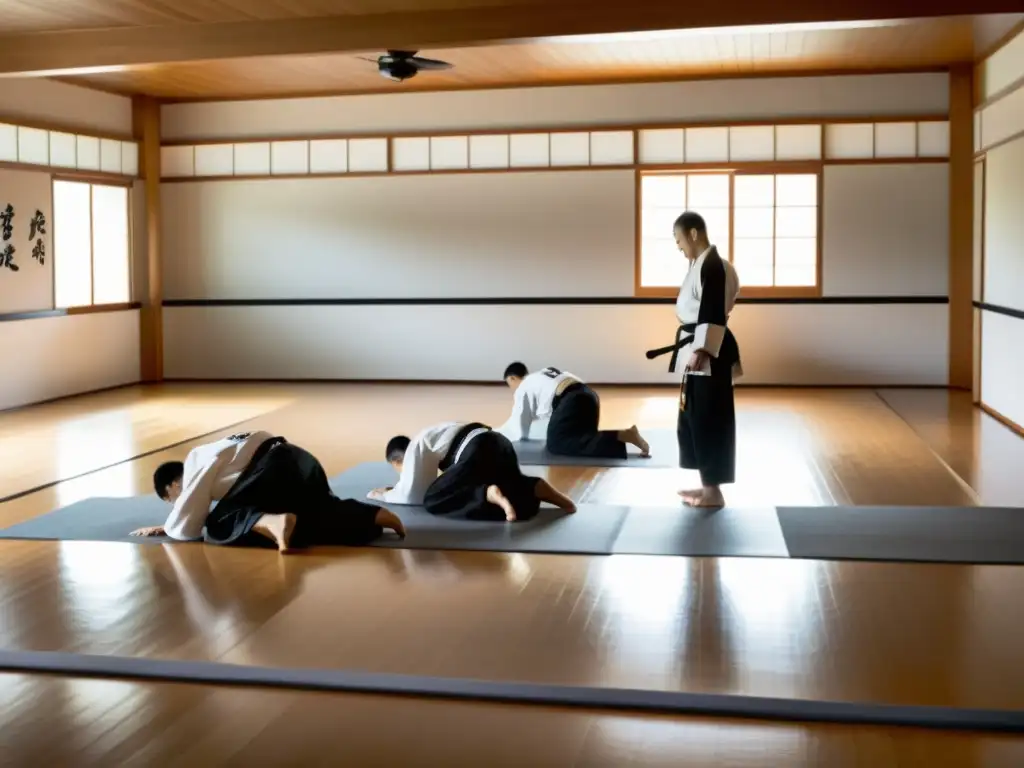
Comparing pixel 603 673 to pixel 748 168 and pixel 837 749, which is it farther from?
pixel 748 168

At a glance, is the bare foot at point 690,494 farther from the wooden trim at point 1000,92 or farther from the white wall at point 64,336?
the white wall at point 64,336

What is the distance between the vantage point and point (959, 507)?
5.04m

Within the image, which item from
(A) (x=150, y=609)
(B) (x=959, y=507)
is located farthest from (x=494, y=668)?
(B) (x=959, y=507)

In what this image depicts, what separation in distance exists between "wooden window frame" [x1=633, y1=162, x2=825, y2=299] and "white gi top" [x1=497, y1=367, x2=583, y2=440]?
11.4 ft

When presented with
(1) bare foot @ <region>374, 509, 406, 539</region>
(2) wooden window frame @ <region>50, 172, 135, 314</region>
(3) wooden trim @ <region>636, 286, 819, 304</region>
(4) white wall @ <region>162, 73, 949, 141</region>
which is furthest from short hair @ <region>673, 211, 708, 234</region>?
(2) wooden window frame @ <region>50, 172, 135, 314</region>

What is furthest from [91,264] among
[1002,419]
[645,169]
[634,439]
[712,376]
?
[1002,419]

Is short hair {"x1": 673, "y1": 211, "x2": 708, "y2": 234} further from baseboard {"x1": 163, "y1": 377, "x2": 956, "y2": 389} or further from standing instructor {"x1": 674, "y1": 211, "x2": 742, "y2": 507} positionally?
baseboard {"x1": 163, "y1": 377, "x2": 956, "y2": 389}

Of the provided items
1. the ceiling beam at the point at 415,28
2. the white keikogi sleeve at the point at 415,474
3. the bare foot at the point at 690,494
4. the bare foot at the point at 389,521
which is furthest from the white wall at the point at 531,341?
the bare foot at the point at 389,521

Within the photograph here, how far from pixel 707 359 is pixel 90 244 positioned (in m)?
6.56

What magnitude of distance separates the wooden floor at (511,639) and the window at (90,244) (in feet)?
13.9

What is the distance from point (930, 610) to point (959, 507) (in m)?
1.64

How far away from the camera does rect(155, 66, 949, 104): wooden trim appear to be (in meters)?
9.42

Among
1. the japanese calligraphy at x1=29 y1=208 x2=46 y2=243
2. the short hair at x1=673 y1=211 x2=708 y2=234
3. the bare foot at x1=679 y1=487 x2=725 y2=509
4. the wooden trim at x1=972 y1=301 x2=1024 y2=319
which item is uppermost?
the japanese calligraphy at x1=29 y1=208 x2=46 y2=243

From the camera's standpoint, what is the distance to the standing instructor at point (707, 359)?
16.2ft
